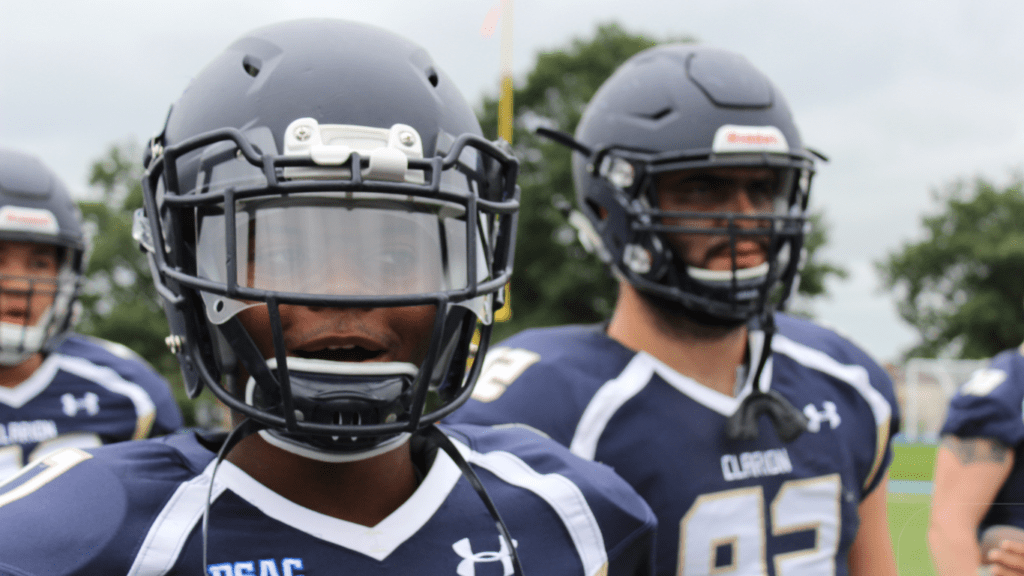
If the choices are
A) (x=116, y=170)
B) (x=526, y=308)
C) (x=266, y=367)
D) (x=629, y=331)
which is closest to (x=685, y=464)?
(x=629, y=331)

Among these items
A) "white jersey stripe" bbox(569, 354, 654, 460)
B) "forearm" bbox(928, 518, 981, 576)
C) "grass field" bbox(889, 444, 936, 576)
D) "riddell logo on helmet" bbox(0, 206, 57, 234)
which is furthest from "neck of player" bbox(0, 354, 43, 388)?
"forearm" bbox(928, 518, 981, 576)

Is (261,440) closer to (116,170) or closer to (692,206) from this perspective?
(692,206)

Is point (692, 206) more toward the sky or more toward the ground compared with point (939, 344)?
more toward the sky

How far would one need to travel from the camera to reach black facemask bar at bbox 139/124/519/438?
134 centimetres

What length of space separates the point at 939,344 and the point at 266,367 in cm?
3182

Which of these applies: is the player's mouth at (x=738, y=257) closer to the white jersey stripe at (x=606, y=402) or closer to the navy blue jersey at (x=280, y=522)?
the white jersey stripe at (x=606, y=402)

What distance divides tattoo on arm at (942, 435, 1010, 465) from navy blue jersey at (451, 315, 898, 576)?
1049 millimetres

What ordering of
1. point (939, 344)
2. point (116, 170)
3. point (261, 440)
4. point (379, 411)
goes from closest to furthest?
point (379, 411)
point (261, 440)
point (116, 170)
point (939, 344)

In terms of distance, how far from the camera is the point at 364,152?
1441 millimetres

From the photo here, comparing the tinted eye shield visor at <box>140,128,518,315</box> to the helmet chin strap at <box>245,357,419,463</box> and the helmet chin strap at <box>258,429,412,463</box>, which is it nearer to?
the helmet chin strap at <box>245,357,419,463</box>

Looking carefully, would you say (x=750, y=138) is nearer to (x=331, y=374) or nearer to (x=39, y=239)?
(x=331, y=374)

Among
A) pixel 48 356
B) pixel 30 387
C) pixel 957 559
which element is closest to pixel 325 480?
pixel 957 559

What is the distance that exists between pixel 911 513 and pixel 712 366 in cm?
134

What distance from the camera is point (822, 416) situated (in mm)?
2525
